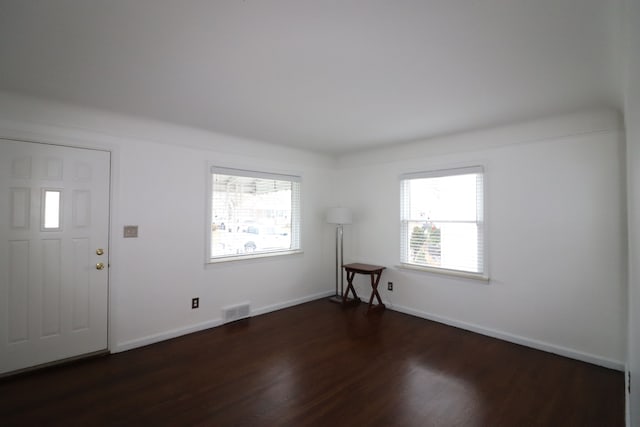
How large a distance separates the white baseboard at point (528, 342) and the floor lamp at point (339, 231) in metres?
1.20

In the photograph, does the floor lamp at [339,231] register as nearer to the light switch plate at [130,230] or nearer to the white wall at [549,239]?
the white wall at [549,239]

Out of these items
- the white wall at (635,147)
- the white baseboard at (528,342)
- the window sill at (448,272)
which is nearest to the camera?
the white wall at (635,147)

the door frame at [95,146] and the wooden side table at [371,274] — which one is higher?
the door frame at [95,146]

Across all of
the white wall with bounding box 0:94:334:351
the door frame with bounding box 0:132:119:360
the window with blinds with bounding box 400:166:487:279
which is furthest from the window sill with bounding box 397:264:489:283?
the door frame with bounding box 0:132:119:360

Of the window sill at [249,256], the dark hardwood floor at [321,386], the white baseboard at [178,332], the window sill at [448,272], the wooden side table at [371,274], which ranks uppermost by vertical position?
the window sill at [249,256]

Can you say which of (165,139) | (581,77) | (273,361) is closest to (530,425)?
(273,361)

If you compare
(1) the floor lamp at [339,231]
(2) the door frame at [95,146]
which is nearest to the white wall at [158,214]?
(2) the door frame at [95,146]

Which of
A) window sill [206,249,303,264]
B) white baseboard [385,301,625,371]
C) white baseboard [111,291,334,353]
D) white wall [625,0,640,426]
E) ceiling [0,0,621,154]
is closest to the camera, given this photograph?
white wall [625,0,640,426]

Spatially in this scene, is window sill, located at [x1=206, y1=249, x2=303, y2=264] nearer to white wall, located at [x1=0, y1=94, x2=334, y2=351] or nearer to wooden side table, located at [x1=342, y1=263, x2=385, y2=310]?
white wall, located at [x1=0, y1=94, x2=334, y2=351]

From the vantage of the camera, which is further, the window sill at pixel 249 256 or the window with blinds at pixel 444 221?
the window sill at pixel 249 256

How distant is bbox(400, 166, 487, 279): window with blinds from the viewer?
369 centimetres

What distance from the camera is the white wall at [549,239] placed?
9.33 ft

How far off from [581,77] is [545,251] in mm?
1738

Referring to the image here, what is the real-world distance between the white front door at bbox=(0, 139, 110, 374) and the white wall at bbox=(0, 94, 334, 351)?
0.41 feet
